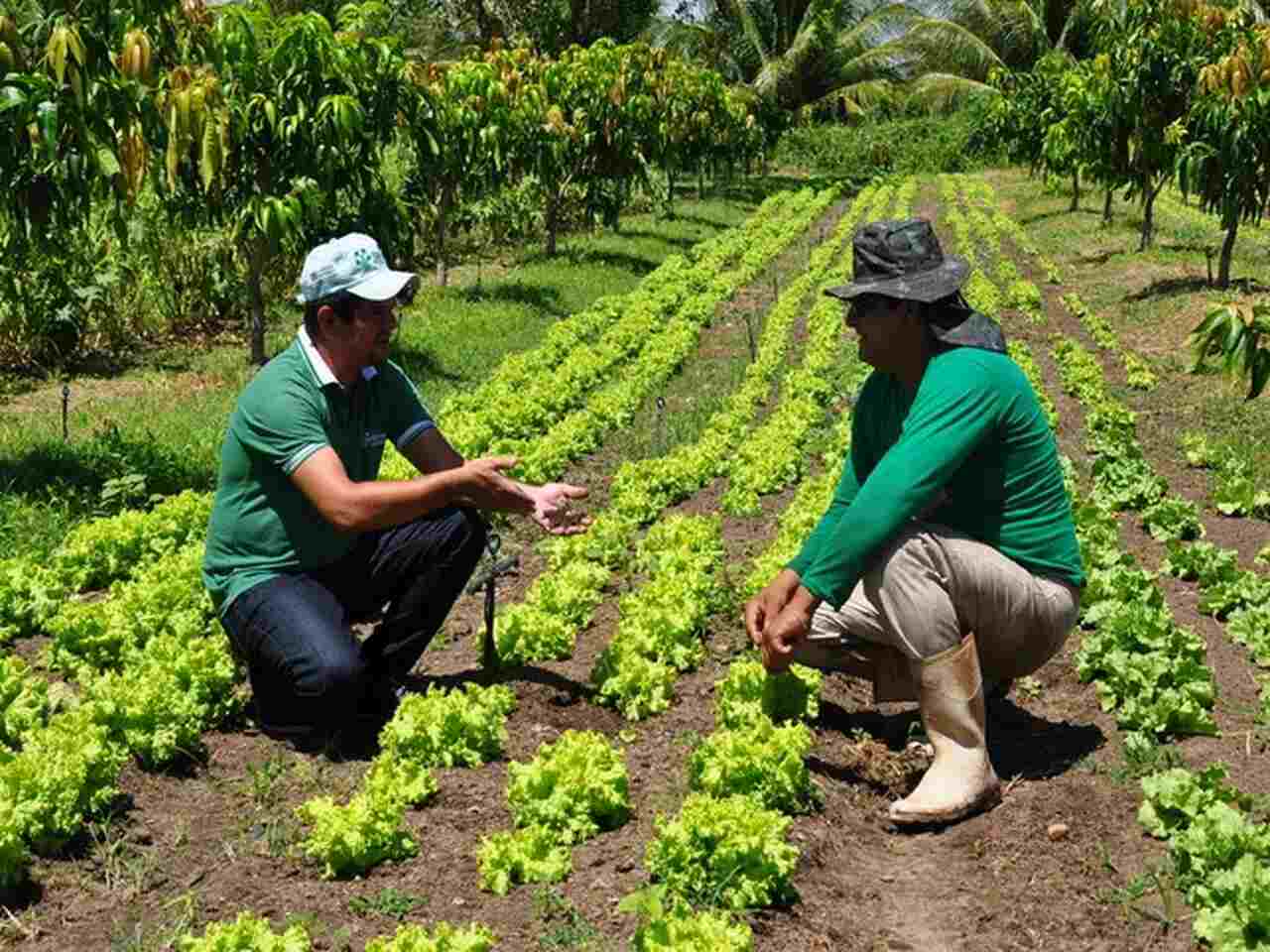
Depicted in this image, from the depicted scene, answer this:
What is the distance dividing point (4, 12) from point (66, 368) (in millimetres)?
5502

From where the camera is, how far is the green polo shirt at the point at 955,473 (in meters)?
4.31

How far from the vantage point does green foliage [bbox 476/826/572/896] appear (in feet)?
13.3

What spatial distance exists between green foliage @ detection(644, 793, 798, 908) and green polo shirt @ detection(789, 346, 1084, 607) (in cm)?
78

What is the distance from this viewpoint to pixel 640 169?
22.9 metres

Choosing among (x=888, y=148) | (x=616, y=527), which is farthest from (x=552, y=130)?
(x=888, y=148)

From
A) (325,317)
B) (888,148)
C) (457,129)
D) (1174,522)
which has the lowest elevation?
(888,148)

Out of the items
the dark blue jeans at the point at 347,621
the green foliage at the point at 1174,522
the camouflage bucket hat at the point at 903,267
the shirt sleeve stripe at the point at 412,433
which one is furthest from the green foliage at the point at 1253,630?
the shirt sleeve stripe at the point at 412,433

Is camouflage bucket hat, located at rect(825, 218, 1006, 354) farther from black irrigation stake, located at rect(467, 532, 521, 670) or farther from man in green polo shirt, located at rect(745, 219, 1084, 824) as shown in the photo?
black irrigation stake, located at rect(467, 532, 521, 670)

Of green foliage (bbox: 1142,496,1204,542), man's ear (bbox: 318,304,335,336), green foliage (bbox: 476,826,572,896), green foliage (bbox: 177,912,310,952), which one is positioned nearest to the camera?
green foliage (bbox: 177,912,310,952)

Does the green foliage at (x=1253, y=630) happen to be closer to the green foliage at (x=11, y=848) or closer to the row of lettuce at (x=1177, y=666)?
the row of lettuce at (x=1177, y=666)

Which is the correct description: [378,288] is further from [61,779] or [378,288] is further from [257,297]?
[257,297]

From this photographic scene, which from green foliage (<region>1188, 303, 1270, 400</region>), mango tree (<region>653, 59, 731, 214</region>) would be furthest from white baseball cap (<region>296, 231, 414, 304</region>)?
mango tree (<region>653, 59, 731, 214</region>)

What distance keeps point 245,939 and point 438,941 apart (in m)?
0.50

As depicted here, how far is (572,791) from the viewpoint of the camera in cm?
441
